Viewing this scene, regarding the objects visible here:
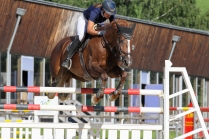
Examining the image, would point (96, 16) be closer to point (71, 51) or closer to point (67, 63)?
point (71, 51)

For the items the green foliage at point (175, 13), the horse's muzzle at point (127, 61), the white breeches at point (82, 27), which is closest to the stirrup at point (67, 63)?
the white breeches at point (82, 27)

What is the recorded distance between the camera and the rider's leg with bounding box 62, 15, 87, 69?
9203 millimetres

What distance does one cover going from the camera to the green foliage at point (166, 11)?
42500 mm

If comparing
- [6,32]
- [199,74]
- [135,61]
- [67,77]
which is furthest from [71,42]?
[199,74]

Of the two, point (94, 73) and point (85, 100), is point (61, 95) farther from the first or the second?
point (85, 100)

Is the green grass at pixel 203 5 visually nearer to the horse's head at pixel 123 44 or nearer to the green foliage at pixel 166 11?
the green foliage at pixel 166 11

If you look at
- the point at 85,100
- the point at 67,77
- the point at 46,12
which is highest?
the point at 46,12

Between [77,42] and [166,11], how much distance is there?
1412 inches

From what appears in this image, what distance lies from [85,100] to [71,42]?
1366 centimetres

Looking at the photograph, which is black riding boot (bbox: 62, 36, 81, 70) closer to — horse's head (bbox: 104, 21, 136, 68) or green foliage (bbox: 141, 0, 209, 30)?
horse's head (bbox: 104, 21, 136, 68)

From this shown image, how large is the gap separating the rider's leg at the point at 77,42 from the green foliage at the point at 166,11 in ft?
106

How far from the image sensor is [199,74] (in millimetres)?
28562

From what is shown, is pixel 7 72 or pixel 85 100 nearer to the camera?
pixel 7 72

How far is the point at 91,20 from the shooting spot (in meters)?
8.80
